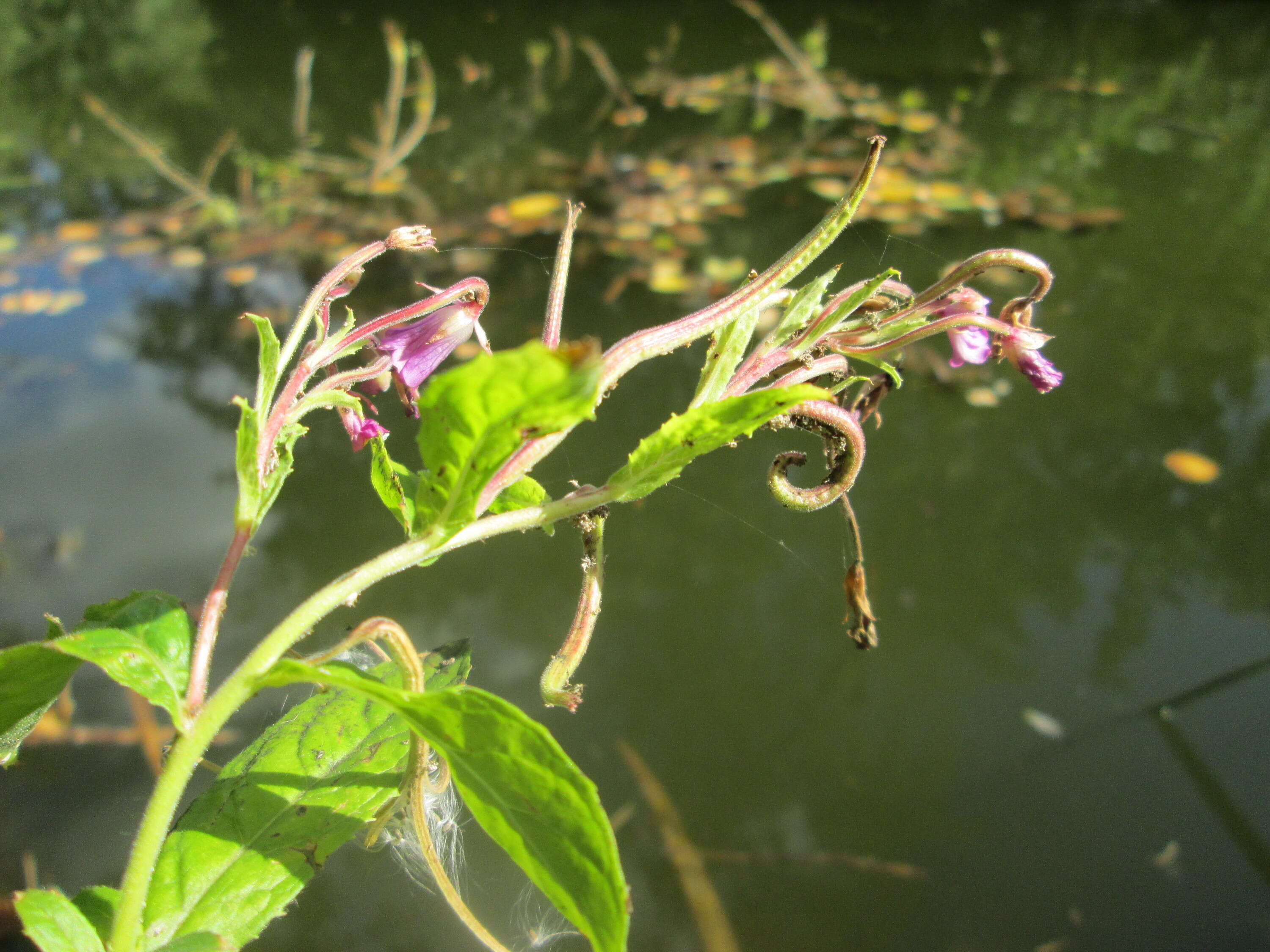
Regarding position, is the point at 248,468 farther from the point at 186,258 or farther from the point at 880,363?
the point at 186,258

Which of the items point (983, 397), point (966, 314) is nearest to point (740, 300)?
point (966, 314)

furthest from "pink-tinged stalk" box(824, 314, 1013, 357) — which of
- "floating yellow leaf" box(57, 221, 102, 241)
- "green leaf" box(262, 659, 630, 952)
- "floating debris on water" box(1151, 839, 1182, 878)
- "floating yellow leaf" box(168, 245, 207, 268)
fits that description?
"floating yellow leaf" box(57, 221, 102, 241)

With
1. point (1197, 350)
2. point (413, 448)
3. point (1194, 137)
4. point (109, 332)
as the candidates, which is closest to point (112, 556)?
point (413, 448)

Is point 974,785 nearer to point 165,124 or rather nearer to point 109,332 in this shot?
point 109,332

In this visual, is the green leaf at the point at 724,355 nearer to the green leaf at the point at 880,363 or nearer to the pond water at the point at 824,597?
the green leaf at the point at 880,363

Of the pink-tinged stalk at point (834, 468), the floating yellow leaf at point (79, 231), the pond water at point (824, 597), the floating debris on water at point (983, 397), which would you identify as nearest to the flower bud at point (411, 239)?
the pink-tinged stalk at point (834, 468)

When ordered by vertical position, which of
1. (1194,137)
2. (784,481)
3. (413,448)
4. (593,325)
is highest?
(1194,137)
